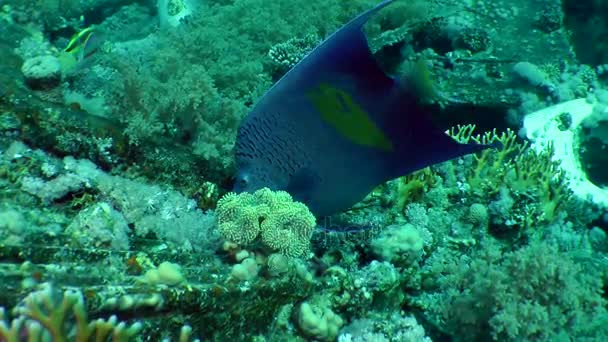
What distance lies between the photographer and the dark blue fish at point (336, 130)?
7.55 feet

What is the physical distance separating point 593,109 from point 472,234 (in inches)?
139

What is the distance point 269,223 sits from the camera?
223cm

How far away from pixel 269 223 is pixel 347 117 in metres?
0.74

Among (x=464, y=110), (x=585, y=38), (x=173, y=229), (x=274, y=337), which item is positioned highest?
(x=173, y=229)

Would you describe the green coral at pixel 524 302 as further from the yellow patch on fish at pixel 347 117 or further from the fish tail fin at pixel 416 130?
the yellow patch on fish at pixel 347 117

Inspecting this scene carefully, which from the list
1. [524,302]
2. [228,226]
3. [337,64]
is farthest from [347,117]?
[524,302]

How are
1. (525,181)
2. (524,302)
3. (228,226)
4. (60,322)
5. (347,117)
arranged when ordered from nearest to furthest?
(60,322), (228,226), (347,117), (524,302), (525,181)

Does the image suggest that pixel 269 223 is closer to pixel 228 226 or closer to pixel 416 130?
pixel 228 226

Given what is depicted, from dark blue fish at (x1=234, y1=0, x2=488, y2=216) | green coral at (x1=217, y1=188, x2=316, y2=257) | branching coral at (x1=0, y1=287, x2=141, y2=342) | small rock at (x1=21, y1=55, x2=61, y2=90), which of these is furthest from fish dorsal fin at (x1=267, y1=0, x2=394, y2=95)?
small rock at (x1=21, y1=55, x2=61, y2=90)

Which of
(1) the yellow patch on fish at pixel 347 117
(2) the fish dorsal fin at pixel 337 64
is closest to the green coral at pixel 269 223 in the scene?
(1) the yellow patch on fish at pixel 347 117

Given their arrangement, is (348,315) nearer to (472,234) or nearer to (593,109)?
(472,234)

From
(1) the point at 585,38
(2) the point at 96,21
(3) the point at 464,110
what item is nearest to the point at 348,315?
(3) the point at 464,110

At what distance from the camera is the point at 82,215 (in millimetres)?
2131

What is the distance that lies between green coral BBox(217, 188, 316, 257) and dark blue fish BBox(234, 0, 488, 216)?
0.22 metres
